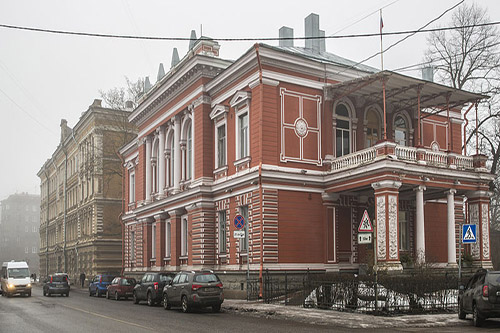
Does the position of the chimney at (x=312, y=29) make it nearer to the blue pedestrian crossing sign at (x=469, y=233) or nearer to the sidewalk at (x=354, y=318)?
the blue pedestrian crossing sign at (x=469, y=233)

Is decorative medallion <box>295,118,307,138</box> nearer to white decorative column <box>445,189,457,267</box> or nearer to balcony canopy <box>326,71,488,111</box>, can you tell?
balcony canopy <box>326,71,488,111</box>

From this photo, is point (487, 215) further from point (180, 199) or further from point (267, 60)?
point (180, 199)

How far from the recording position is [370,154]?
90.0ft

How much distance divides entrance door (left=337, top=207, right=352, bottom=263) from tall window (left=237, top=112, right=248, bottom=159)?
5.88 m

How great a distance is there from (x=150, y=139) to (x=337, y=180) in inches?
759

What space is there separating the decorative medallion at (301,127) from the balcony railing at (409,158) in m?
2.14

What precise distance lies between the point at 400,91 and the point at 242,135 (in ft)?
27.9

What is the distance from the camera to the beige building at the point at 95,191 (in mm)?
60781

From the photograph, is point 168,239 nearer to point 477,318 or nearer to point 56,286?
point 56,286

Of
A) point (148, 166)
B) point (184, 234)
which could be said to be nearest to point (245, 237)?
point (184, 234)

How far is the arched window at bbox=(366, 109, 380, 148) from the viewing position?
3322 centimetres

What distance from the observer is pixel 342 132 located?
32000mm

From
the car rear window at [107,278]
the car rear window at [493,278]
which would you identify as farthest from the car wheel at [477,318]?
the car rear window at [107,278]

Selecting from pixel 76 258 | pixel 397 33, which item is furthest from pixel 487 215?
pixel 76 258
